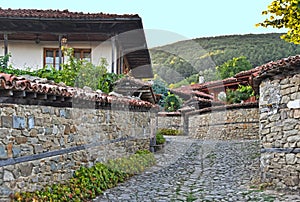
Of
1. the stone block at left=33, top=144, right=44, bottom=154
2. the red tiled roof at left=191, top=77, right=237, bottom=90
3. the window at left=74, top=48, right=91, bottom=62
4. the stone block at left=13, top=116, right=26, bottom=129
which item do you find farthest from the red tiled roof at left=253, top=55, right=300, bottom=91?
the red tiled roof at left=191, top=77, right=237, bottom=90

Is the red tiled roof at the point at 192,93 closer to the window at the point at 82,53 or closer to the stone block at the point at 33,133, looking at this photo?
the window at the point at 82,53

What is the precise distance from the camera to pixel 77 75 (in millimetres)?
11039

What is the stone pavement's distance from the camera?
660cm

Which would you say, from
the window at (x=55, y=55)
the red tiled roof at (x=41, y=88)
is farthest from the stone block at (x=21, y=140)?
the window at (x=55, y=55)

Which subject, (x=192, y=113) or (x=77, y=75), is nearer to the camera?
(x=77, y=75)

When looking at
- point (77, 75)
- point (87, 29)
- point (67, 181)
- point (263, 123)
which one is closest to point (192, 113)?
point (87, 29)

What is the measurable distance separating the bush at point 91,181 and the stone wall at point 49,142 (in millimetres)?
125

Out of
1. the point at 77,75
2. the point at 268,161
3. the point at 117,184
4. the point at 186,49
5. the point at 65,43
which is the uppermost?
the point at 186,49

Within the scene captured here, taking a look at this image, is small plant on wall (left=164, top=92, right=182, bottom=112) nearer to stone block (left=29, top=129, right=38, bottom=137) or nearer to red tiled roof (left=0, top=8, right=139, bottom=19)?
red tiled roof (left=0, top=8, right=139, bottom=19)

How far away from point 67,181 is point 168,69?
30385mm

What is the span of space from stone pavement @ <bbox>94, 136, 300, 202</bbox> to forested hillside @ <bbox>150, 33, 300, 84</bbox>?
2359 centimetres

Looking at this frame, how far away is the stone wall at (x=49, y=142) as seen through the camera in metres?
4.81

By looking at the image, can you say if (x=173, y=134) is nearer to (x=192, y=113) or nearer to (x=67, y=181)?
(x=192, y=113)

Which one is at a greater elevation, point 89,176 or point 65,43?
point 65,43
